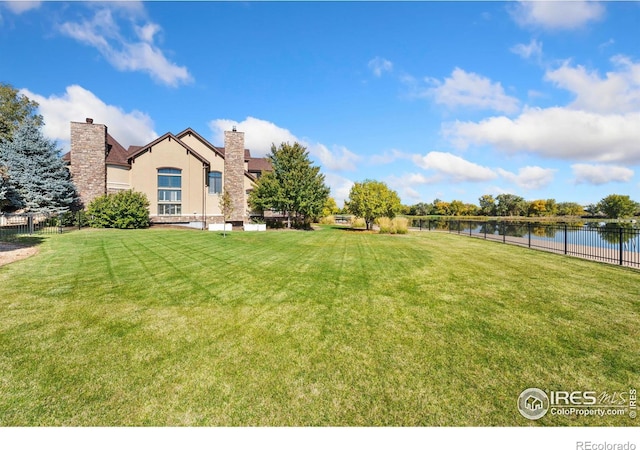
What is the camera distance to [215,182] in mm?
32719

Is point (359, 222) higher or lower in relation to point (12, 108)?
lower

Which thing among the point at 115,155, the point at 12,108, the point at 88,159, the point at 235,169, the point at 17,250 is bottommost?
the point at 17,250

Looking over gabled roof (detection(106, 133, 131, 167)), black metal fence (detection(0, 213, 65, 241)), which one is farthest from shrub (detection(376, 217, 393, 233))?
gabled roof (detection(106, 133, 131, 167))

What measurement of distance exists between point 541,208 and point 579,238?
87015mm

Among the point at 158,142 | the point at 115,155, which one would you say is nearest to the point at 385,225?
the point at 158,142

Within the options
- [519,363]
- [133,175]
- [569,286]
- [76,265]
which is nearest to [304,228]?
[133,175]

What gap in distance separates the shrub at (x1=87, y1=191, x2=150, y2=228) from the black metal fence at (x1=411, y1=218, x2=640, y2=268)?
29.4 metres

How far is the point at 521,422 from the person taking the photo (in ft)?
9.10

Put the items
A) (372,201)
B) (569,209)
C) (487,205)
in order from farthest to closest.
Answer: (487,205) → (569,209) → (372,201)

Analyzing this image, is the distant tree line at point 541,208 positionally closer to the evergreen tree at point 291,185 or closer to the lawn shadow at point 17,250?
the evergreen tree at point 291,185

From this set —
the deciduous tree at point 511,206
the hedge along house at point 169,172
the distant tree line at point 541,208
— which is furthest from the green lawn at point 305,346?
the deciduous tree at point 511,206

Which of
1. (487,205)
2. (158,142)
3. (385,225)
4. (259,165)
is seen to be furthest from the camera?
(487,205)

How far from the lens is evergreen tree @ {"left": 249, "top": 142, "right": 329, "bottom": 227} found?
91.3 feet

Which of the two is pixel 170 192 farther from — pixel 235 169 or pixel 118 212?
pixel 235 169
